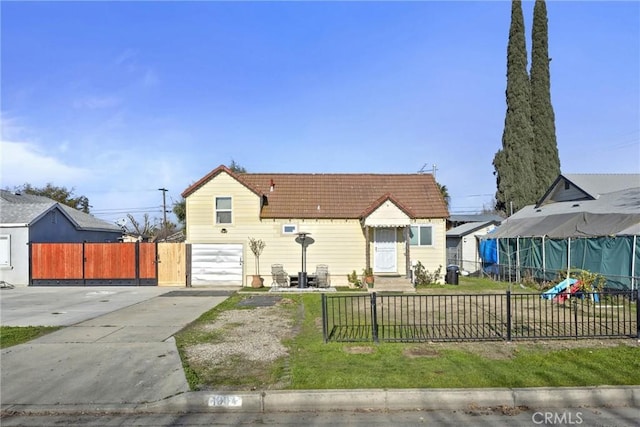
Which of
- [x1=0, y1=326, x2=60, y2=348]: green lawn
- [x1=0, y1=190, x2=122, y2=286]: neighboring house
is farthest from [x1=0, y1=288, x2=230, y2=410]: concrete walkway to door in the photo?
[x1=0, y1=190, x2=122, y2=286]: neighboring house

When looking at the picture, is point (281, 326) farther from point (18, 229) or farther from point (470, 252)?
point (470, 252)

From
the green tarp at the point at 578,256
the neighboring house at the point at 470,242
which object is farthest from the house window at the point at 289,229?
the neighboring house at the point at 470,242

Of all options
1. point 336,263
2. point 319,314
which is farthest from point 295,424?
point 336,263

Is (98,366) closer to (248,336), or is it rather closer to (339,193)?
(248,336)

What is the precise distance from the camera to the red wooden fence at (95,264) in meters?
20.7

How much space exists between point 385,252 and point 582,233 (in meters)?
8.10

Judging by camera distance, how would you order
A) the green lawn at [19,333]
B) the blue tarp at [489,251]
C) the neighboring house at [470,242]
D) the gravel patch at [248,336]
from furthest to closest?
the neighboring house at [470,242]
the blue tarp at [489,251]
the green lawn at [19,333]
the gravel patch at [248,336]

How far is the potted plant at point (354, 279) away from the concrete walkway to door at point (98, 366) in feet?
32.1

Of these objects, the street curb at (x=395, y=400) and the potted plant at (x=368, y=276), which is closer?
the street curb at (x=395, y=400)

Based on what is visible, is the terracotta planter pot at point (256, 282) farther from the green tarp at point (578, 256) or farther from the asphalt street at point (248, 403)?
the asphalt street at point (248, 403)

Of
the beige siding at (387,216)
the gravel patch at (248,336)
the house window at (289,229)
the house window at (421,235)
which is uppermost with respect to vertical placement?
the beige siding at (387,216)

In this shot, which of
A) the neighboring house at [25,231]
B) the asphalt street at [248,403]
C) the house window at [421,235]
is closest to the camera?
the asphalt street at [248,403]

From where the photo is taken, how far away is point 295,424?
500 centimetres

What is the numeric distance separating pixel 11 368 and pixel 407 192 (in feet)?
58.6
